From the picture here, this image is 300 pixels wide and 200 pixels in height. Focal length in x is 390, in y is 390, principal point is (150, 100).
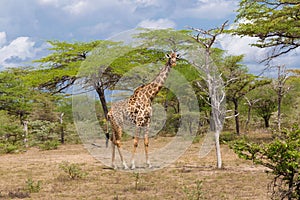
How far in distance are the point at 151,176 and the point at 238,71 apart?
14818 millimetres

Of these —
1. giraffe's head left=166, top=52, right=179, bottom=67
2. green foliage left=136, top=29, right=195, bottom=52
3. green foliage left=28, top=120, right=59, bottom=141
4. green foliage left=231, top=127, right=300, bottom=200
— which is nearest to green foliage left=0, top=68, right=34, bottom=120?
green foliage left=28, top=120, right=59, bottom=141

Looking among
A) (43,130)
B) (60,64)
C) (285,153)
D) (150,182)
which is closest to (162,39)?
(60,64)

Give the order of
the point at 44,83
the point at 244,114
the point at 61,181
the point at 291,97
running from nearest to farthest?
1. the point at 61,181
2. the point at 44,83
3. the point at 291,97
4. the point at 244,114

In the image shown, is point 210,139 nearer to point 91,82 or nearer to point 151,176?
point 91,82

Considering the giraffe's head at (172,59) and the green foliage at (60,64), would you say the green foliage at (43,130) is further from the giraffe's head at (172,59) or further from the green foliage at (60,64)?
the giraffe's head at (172,59)

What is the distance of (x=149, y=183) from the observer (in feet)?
30.2

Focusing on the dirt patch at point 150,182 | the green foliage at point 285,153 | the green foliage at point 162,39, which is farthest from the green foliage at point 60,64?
the green foliage at point 285,153

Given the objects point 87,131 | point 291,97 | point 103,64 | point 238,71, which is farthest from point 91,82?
point 291,97

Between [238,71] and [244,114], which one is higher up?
[238,71]

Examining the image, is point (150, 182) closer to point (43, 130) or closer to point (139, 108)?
point (139, 108)

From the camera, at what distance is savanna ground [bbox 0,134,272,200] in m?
7.89

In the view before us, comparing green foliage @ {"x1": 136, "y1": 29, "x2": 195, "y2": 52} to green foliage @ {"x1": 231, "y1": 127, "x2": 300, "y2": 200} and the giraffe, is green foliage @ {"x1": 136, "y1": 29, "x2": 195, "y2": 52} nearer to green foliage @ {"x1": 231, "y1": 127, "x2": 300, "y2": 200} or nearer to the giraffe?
the giraffe

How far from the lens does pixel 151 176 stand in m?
10.2

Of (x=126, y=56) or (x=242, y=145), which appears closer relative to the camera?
(x=242, y=145)
